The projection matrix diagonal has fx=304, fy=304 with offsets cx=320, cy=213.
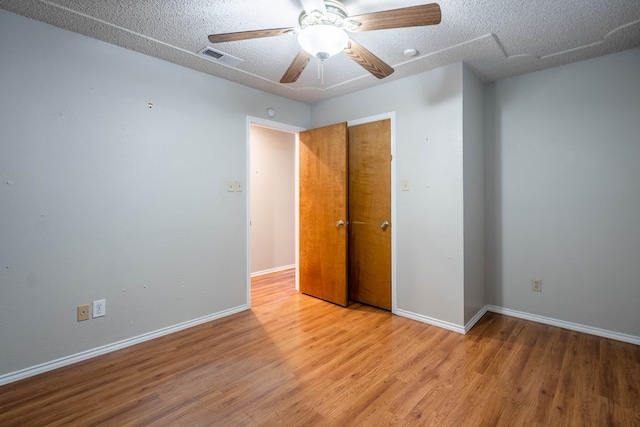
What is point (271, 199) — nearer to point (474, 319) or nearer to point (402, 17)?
point (474, 319)

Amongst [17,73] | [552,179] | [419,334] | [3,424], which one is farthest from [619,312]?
[17,73]

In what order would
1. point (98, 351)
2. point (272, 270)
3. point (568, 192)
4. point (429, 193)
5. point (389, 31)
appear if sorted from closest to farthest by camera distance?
point (389, 31) < point (98, 351) < point (568, 192) < point (429, 193) < point (272, 270)

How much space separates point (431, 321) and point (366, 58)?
2.34m

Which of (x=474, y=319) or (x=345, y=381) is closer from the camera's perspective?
(x=345, y=381)

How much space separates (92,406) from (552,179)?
391 cm

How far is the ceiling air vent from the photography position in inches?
96.7

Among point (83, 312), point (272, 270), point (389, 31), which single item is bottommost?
point (272, 270)

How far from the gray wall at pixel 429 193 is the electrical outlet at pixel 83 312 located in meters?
2.67

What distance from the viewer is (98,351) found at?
2316mm

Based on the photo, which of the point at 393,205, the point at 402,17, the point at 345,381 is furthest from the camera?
the point at 393,205

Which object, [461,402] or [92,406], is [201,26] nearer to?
[92,406]

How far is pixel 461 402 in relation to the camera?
1.79 m

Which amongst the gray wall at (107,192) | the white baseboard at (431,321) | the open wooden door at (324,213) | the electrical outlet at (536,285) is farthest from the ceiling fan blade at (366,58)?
the electrical outlet at (536,285)

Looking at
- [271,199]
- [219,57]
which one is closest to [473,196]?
[219,57]
